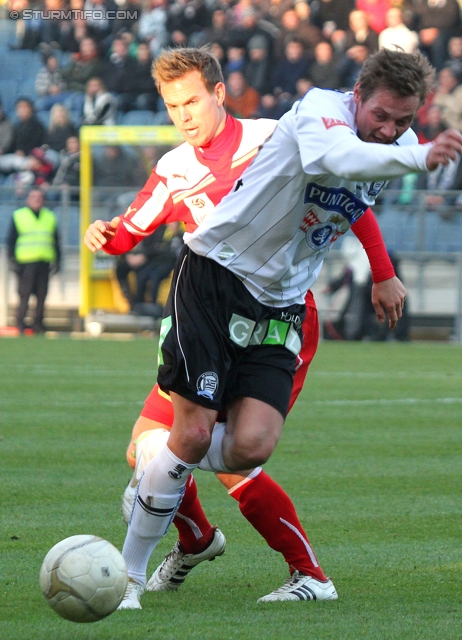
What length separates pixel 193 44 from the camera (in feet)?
70.9

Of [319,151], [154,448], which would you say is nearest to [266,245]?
[319,151]

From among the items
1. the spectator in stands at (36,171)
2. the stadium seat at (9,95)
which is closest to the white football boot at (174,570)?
the spectator in stands at (36,171)

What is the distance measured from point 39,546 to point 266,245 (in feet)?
5.35

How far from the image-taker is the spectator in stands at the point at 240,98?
64.2ft

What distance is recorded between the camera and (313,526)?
5.11 m

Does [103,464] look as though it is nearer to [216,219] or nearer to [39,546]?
[39,546]

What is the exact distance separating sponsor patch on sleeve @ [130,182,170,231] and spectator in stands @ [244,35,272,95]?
1618cm

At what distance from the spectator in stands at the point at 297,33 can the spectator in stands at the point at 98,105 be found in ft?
10.4

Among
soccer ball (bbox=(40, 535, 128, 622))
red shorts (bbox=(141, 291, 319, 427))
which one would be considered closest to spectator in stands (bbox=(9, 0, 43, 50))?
red shorts (bbox=(141, 291, 319, 427))

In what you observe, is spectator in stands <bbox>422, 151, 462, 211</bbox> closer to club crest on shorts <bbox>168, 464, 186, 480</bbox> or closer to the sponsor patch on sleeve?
the sponsor patch on sleeve

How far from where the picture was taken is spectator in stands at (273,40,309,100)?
65.3ft

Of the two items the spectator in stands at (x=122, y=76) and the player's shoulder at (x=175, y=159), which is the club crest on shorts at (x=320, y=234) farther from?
the spectator in stands at (x=122, y=76)

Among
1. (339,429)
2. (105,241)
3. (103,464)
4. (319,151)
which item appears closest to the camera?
(319,151)

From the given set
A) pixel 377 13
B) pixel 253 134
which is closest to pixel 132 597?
pixel 253 134
